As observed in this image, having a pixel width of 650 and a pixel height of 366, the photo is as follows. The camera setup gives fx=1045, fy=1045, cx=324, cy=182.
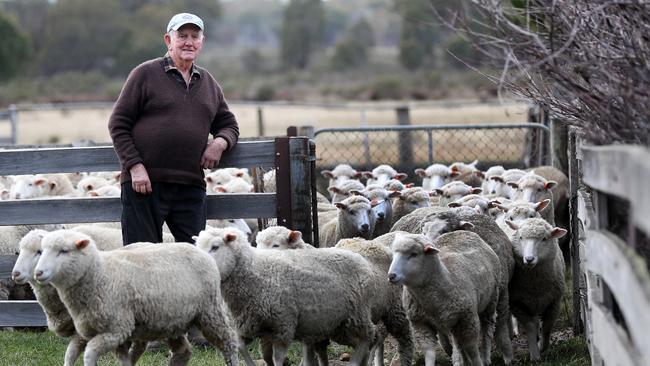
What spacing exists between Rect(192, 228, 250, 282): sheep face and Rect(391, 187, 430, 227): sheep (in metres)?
3.57

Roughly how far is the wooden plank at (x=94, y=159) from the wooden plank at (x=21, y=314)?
1051mm

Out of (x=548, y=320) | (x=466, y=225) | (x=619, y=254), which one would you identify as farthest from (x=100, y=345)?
(x=548, y=320)

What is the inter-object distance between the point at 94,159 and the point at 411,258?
259 centimetres

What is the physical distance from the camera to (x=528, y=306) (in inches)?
322

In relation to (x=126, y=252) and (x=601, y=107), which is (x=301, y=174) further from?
(x=601, y=107)

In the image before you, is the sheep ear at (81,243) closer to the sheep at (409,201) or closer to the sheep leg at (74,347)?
the sheep leg at (74,347)

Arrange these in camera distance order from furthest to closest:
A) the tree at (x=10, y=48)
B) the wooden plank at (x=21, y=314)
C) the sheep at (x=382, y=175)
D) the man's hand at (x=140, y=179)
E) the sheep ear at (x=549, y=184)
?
the tree at (x=10, y=48) < the sheep at (x=382, y=175) < the sheep ear at (x=549, y=184) < the wooden plank at (x=21, y=314) < the man's hand at (x=140, y=179)

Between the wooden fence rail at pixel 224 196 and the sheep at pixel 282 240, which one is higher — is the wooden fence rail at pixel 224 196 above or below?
above

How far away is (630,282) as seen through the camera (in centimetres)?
355

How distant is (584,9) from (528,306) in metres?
2.99

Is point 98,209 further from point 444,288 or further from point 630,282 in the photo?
point 630,282

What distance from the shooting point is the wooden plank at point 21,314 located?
8.05m

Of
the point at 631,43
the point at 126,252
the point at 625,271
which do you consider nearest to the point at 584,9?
the point at 631,43

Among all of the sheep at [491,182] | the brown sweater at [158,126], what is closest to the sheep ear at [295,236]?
the brown sweater at [158,126]
